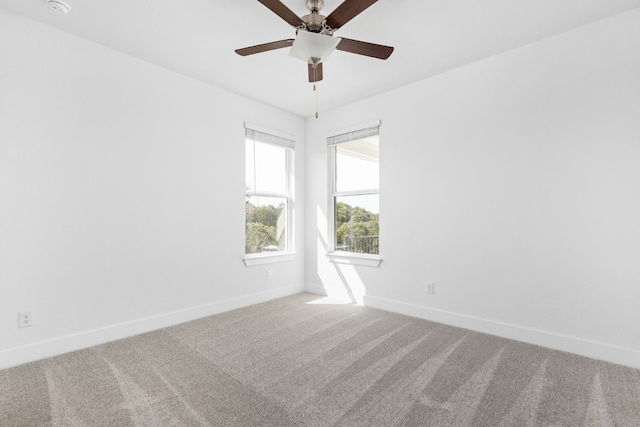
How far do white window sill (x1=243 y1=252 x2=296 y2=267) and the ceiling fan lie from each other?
240cm

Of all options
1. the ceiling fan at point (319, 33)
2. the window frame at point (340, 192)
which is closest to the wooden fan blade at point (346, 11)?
the ceiling fan at point (319, 33)

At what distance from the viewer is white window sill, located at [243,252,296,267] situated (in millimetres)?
3891

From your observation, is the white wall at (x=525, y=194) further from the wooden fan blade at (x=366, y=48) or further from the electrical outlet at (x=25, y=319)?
the electrical outlet at (x=25, y=319)

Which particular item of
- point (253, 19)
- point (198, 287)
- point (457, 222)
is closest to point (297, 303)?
point (198, 287)

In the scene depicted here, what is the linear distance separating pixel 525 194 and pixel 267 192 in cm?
294

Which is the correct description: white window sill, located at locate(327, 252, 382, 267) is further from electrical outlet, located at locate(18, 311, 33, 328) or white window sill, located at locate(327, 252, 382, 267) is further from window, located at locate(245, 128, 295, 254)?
electrical outlet, located at locate(18, 311, 33, 328)

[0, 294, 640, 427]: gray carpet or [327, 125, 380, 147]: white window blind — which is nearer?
[0, 294, 640, 427]: gray carpet

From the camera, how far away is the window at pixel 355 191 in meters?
3.96

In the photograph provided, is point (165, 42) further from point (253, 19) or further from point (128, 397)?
point (128, 397)

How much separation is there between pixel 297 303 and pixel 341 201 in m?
1.50

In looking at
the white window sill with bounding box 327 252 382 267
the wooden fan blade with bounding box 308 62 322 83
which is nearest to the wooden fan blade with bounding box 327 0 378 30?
the wooden fan blade with bounding box 308 62 322 83

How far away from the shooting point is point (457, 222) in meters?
3.17

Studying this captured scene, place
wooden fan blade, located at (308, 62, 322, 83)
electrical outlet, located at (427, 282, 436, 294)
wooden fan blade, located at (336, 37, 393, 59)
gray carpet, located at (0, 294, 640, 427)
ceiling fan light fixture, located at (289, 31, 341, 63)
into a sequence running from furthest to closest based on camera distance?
1. electrical outlet, located at (427, 282, 436, 294)
2. wooden fan blade, located at (308, 62, 322, 83)
3. wooden fan blade, located at (336, 37, 393, 59)
4. ceiling fan light fixture, located at (289, 31, 341, 63)
5. gray carpet, located at (0, 294, 640, 427)

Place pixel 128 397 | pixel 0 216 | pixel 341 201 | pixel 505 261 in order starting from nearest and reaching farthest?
pixel 128 397, pixel 0 216, pixel 505 261, pixel 341 201
